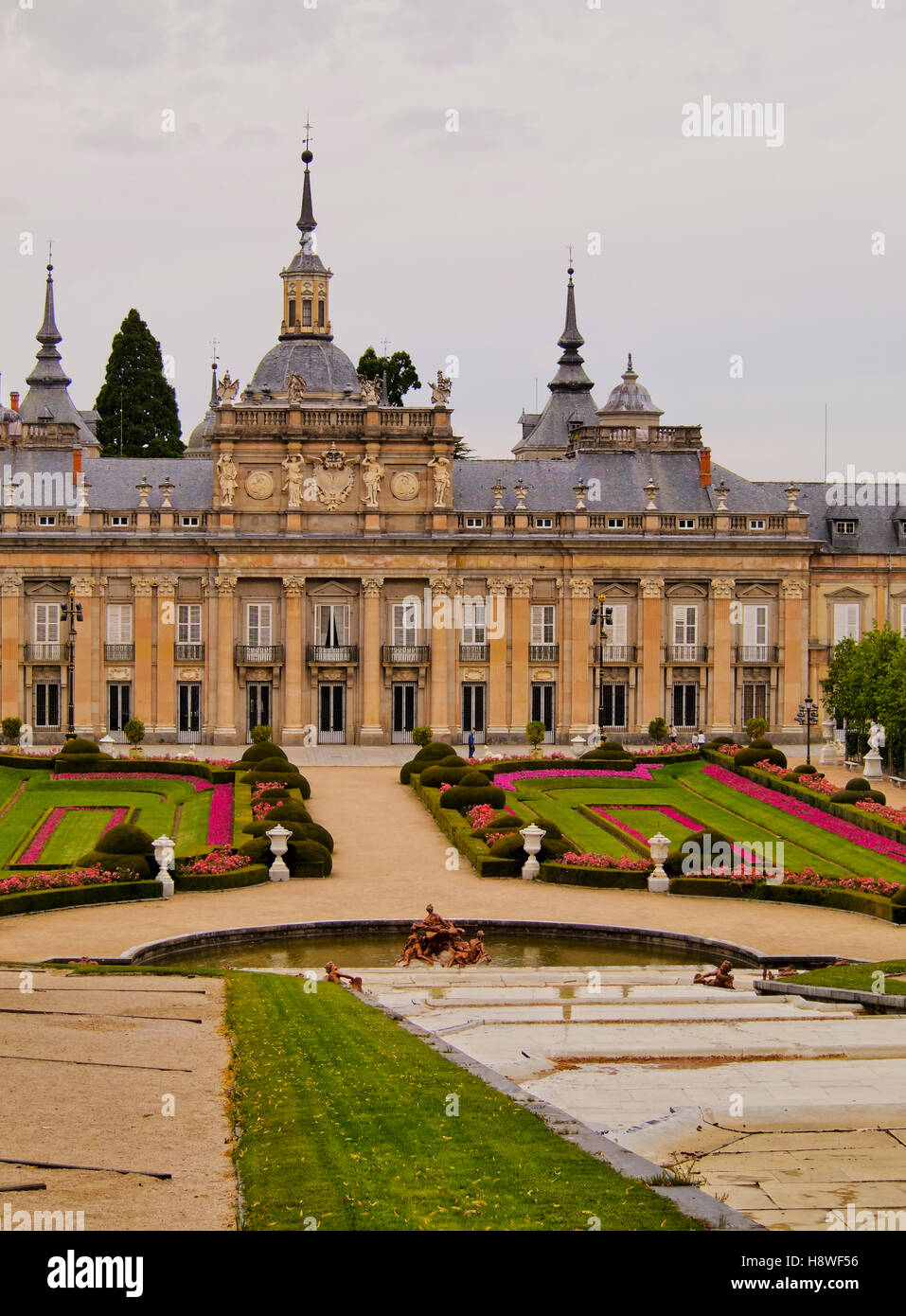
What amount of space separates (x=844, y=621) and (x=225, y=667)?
96.6ft

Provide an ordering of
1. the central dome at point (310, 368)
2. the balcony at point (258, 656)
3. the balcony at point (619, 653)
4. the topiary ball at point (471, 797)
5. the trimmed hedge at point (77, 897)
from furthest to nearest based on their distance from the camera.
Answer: the central dome at point (310, 368) → the balcony at point (619, 653) → the balcony at point (258, 656) → the topiary ball at point (471, 797) → the trimmed hedge at point (77, 897)

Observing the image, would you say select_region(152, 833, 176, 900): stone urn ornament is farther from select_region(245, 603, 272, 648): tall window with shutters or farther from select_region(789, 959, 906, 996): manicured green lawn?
select_region(245, 603, 272, 648): tall window with shutters

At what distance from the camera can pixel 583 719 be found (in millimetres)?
79062

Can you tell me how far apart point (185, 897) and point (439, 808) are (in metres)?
13.5

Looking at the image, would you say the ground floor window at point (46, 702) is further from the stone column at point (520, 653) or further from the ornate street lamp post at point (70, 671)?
the stone column at point (520, 653)

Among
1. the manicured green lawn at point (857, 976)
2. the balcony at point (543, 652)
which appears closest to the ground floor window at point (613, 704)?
the balcony at point (543, 652)

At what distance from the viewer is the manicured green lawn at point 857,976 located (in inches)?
1196

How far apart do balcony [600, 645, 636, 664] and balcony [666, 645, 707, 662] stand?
1.72 meters

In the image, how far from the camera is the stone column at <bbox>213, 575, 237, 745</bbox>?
76938 millimetres

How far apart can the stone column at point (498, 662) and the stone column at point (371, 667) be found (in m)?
5.16

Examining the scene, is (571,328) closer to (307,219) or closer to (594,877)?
(307,219)

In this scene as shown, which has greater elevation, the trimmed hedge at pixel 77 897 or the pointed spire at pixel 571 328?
the pointed spire at pixel 571 328

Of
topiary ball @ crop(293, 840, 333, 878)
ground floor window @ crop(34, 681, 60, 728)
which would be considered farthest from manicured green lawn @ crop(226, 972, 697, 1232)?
ground floor window @ crop(34, 681, 60, 728)
